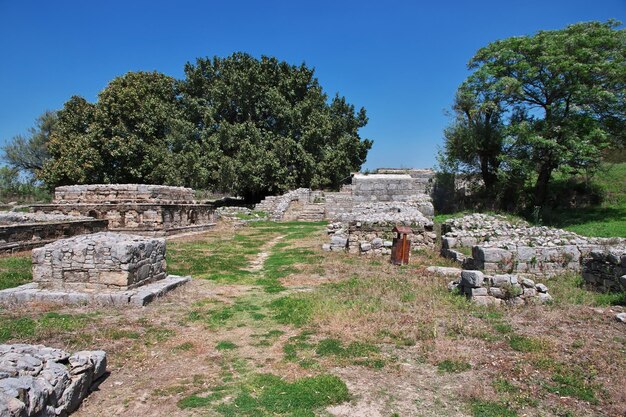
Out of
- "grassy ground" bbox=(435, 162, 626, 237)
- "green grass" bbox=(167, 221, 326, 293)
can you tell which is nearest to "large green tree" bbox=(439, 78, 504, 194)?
"grassy ground" bbox=(435, 162, 626, 237)

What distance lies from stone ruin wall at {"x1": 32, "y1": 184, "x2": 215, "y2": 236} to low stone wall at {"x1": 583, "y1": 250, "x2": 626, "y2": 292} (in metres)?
15.6

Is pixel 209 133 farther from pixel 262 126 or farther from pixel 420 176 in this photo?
pixel 420 176

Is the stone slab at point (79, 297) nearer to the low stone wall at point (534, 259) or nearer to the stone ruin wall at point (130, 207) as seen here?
the low stone wall at point (534, 259)

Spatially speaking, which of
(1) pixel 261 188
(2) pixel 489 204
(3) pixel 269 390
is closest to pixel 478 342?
(3) pixel 269 390

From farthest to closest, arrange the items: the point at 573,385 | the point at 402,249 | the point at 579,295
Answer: the point at 402,249
the point at 579,295
the point at 573,385

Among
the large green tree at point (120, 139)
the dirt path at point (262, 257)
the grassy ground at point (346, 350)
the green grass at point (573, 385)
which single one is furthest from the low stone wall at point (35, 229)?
the large green tree at point (120, 139)

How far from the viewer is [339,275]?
962 cm

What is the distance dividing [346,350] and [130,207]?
15.5 m

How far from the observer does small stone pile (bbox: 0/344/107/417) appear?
122 inches

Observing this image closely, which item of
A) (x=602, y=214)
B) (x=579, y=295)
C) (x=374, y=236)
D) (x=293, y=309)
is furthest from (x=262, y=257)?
(x=602, y=214)

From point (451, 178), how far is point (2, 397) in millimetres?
23752

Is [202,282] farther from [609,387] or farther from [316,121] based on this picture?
[316,121]

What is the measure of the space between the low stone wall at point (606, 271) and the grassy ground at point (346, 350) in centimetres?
42

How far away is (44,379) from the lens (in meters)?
3.52
